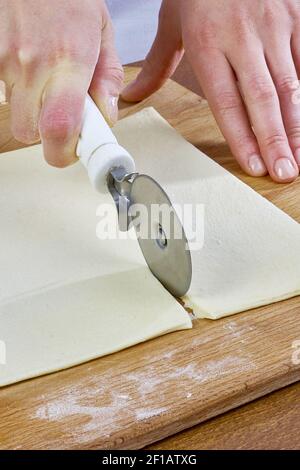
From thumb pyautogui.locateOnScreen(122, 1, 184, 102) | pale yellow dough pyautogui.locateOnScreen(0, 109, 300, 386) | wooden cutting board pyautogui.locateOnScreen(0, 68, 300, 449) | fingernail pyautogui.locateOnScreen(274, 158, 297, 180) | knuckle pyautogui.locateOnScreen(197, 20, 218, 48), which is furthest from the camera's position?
thumb pyautogui.locateOnScreen(122, 1, 184, 102)

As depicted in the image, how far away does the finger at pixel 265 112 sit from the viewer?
52.2 inches

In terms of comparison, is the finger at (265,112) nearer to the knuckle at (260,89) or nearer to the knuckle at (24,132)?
the knuckle at (260,89)

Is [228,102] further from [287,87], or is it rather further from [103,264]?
[103,264]

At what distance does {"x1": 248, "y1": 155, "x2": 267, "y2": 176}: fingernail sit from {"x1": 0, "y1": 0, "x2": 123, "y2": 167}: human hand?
292 mm

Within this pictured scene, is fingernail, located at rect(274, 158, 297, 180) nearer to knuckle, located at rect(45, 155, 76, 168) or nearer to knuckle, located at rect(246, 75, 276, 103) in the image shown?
knuckle, located at rect(246, 75, 276, 103)

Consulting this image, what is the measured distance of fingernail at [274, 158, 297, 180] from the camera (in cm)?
132

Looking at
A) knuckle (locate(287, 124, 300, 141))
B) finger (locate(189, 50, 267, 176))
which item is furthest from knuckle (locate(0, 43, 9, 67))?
knuckle (locate(287, 124, 300, 141))

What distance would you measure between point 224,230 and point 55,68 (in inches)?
14.0

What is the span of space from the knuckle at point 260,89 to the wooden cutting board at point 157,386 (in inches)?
18.2

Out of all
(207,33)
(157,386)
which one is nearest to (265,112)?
(207,33)

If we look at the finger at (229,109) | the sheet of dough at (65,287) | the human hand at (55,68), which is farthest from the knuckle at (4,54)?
the finger at (229,109)

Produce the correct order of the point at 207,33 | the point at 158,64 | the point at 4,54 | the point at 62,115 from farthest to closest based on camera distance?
1. the point at 158,64
2. the point at 207,33
3. the point at 4,54
4. the point at 62,115

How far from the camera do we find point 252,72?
139 cm
